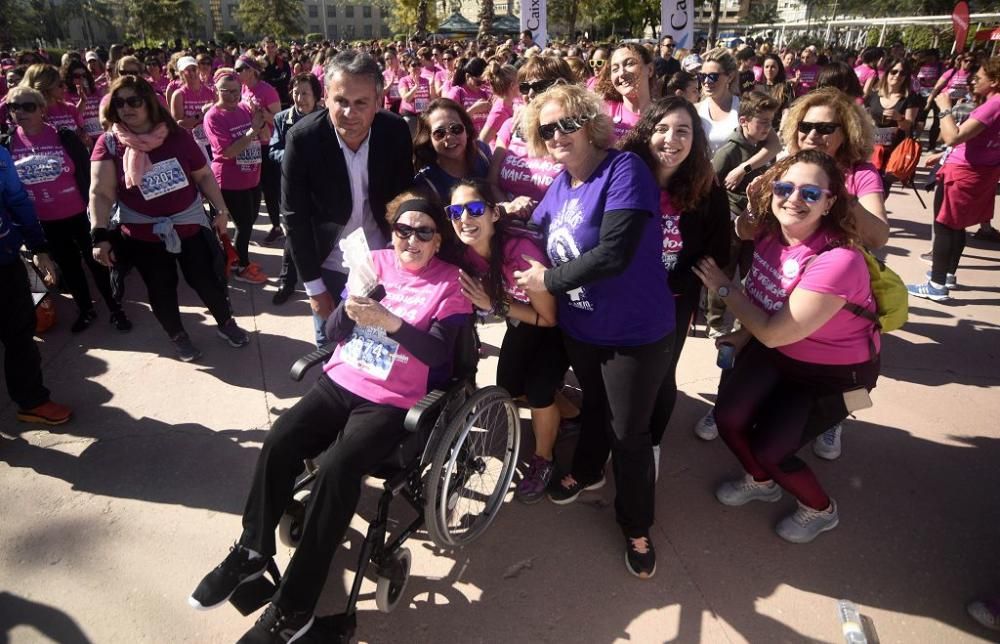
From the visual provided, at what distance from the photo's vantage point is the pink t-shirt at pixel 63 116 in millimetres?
4898

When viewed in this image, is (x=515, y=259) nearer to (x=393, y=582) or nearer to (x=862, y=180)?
(x=393, y=582)

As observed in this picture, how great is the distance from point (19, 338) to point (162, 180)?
3.85 ft

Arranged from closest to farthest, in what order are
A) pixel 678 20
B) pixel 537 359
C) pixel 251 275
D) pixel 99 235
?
pixel 537 359, pixel 99 235, pixel 251 275, pixel 678 20

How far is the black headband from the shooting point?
2232 millimetres

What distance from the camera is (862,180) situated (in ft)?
8.73

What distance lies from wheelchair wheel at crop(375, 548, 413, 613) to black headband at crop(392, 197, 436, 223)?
4.26 feet

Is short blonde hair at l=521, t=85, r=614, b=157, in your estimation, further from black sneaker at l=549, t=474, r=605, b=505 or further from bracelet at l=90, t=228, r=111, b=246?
bracelet at l=90, t=228, r=111, b=246

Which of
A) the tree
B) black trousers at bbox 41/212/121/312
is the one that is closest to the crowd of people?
black trousers at bbox 41/212/121/312

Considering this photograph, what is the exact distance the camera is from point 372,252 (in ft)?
8.01

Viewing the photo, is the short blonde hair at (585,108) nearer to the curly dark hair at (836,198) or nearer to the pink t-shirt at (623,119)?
the curly dark hair at (836,198)

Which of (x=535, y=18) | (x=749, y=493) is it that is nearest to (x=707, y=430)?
(x=749, y=493)

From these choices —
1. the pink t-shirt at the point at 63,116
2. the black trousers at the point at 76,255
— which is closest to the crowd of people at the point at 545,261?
the black trousers at the point at 76,255

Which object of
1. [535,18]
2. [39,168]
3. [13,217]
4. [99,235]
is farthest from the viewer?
[535,18]

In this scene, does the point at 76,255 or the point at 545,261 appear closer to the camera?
the point at 545,261
